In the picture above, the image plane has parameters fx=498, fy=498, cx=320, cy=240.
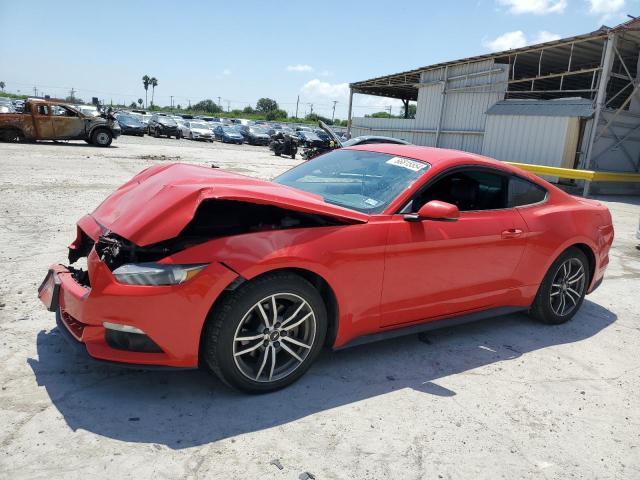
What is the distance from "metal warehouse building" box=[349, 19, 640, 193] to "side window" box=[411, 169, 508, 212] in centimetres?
1425

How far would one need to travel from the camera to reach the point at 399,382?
326 cm

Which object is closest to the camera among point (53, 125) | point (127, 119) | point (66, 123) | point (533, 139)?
point (533, 139)

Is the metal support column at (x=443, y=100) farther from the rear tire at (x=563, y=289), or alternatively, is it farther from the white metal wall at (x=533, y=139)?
the rear tire at (x=563, y=289)

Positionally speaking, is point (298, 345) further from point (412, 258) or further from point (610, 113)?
point (610, 113)

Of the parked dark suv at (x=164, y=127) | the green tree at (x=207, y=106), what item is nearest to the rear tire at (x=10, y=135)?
the parked dark suv at (x=164, y=127)

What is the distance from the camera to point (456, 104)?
23344 millimetres

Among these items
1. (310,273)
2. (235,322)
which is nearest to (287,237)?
(310,273)

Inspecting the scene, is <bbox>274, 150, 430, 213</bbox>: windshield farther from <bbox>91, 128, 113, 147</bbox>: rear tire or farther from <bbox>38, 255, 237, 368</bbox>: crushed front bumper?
<bbox>91, 128, 113, 147</bbox>: rear tire

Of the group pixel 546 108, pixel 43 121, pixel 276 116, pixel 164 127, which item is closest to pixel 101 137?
pixel 43 121

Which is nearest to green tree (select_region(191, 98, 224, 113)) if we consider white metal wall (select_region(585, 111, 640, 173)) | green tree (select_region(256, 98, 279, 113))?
green tree (select_region(256, 98, 279, 113))

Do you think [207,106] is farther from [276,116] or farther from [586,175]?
[586,175]

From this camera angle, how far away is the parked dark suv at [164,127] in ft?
111

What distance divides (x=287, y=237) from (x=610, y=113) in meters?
17.5

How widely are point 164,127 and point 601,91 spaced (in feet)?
87.4
